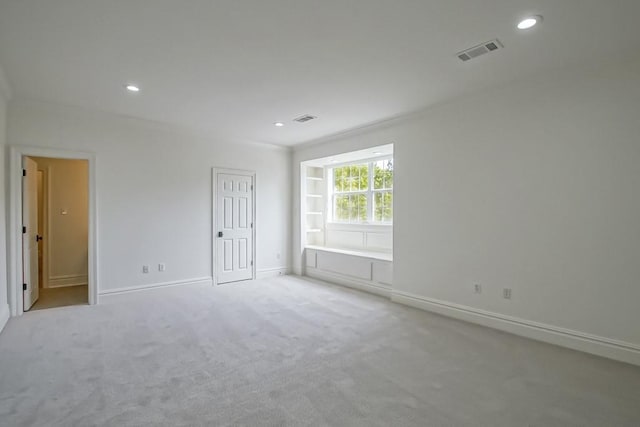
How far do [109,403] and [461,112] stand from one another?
4.49 meters

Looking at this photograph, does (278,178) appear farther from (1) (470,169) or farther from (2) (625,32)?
(2) (625,32)

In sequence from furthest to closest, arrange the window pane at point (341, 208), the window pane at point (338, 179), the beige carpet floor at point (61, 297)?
the window pane at point (338, 179)
the window pane at point (341, 208)
the beige carpet floor at point (61, 297)

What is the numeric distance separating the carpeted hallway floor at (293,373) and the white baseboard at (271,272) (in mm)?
2195

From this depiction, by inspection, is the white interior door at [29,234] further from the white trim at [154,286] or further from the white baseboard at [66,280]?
the white baseboard at [66,280]

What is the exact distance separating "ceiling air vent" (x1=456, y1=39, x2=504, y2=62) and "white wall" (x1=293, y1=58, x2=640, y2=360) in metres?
0.95

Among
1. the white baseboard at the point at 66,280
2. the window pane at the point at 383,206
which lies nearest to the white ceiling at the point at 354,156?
the window pane at the point at 383,206

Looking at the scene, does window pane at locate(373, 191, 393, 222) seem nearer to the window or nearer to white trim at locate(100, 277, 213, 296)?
the window

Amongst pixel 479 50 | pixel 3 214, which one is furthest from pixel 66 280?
pixel 479 50

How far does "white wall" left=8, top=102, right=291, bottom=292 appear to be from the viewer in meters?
4.40

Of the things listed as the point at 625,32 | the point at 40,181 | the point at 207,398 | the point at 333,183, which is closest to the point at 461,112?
the point at 625,32

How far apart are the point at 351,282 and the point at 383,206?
1.52 m

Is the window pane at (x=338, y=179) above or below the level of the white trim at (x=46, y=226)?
above

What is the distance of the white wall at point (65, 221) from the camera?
5.75m

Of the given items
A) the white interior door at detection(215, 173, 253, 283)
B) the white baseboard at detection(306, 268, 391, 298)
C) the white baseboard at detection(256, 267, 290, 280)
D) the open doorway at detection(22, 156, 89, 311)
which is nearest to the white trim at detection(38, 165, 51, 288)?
the open doorway at detection(22, 156, 89, 311)
